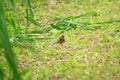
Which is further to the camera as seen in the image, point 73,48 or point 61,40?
point 61,40

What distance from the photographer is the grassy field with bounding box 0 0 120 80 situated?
2789 mm

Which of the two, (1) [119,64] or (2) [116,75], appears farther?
(1) [119,64]

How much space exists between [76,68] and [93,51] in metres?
0.41

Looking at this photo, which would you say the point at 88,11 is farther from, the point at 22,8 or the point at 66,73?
the point at 66,73

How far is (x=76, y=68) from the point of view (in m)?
2.89

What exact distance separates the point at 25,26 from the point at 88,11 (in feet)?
3.32

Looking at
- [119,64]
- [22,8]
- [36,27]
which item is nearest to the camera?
[119,64]

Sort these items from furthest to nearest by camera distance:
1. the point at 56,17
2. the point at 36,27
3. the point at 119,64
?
the point at 56,17, the point at 36,27, the point at 119,64

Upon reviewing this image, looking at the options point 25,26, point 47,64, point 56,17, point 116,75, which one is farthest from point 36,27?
point 116,75

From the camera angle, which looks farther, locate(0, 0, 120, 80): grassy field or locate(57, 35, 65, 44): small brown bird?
locate(57, 35, 65, 44): small brown bird

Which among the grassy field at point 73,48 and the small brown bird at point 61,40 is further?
the small brown bird at point 61,40

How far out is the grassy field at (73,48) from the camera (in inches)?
110

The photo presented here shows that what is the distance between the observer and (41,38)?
11.6 feet

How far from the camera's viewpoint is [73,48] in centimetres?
337
